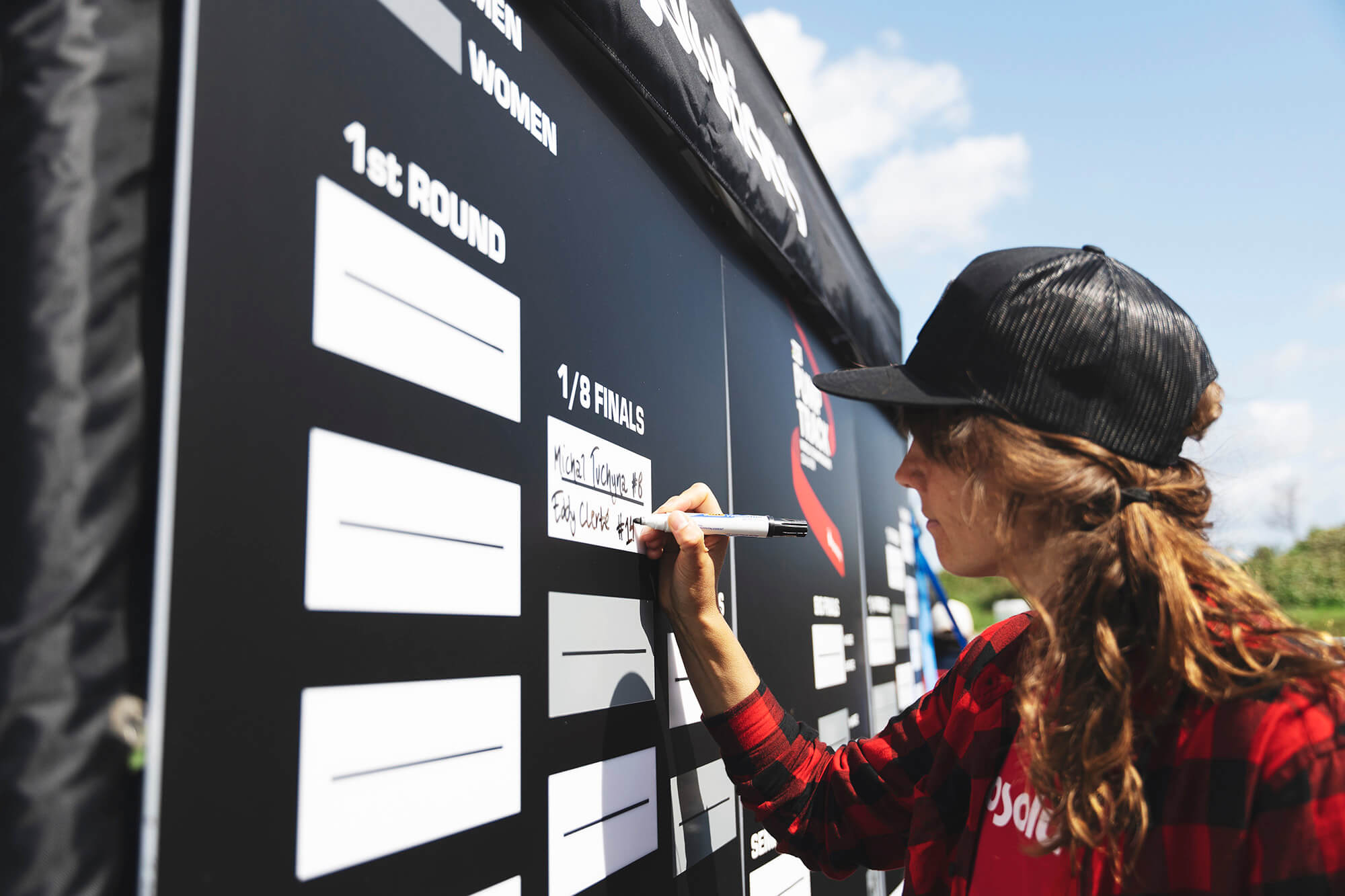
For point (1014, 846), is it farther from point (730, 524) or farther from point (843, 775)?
point (730, 524)

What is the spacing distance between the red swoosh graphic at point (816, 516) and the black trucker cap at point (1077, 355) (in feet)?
3.73

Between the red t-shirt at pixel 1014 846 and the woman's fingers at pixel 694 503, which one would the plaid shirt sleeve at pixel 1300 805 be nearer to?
the red t-shirt at pixel 1014 846

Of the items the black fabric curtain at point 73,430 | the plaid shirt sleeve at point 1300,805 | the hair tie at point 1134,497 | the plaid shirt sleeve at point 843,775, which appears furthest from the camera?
the plaid shirt sleeve at point 843,775

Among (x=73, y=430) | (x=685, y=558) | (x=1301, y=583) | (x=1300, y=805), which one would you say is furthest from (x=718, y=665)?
(x=1301, y=583)

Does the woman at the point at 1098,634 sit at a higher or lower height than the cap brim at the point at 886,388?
lower

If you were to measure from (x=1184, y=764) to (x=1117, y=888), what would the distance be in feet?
0.46

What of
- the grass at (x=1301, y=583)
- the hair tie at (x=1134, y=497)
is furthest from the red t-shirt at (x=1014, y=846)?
the grass at (x=1301, y=583)

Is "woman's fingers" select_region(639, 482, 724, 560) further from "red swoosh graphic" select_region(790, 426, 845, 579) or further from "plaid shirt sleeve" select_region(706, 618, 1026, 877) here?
"red swoosh graphic" select_region(790, 426, 845, 579)

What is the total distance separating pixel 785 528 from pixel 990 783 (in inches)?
17.1

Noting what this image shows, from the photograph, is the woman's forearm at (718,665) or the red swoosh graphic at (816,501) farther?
the red swoosh graphic at (816,501)

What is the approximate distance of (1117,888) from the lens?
35.2 inches

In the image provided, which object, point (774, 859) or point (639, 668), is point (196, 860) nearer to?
point (639, 668)

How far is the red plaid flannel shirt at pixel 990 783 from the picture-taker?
0.80 meters

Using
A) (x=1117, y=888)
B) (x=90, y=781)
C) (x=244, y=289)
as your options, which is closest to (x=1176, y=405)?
(x=1117, y=888)
